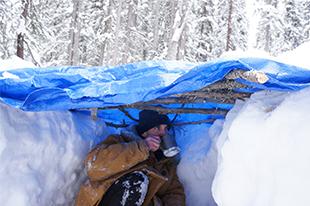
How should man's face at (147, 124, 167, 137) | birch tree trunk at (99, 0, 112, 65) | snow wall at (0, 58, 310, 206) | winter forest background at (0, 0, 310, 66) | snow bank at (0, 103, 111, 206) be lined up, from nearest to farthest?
snow wall at (0, 58, 310, 206)
snow bank at (0, 103, 111, 206)
man's face at (147, 124, 167, 137)
winter forest background at (0, 0, 310, 66)
birch tree trunk at (99, 0, 112, 65)

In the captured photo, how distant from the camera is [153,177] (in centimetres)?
386

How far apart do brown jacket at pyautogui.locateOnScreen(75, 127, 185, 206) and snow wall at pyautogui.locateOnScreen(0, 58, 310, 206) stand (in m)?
0.28

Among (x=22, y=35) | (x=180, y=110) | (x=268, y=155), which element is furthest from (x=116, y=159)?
(x=22, y=35)

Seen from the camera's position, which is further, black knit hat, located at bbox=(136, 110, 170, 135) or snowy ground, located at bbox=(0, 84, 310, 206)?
black knit hat, located at bbox=(136, 110, 170, 135)

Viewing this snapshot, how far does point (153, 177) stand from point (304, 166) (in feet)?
5.57

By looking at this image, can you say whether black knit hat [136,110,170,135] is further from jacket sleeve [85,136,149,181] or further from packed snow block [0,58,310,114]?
packed snow block [0,58,310,114]

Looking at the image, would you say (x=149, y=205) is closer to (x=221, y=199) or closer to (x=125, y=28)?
(x=221, y=199)

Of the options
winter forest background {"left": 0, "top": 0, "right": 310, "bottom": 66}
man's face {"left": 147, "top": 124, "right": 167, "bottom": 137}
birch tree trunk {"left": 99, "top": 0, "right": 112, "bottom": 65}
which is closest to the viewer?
man's face {"left": 147, "top": 124, "right": 167, "bottom": 137}

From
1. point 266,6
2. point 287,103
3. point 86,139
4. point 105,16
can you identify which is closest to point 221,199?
point 287,103

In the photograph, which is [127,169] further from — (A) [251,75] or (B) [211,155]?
(A) [251,75]

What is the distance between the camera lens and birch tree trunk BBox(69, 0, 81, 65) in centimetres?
1997

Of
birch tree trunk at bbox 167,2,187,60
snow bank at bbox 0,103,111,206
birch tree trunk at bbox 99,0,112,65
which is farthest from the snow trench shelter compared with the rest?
birch tree trunk at bbox 99,0,112,65

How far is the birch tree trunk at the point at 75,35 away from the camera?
19969 millimetres

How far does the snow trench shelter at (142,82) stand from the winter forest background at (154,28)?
12887 millimetres
